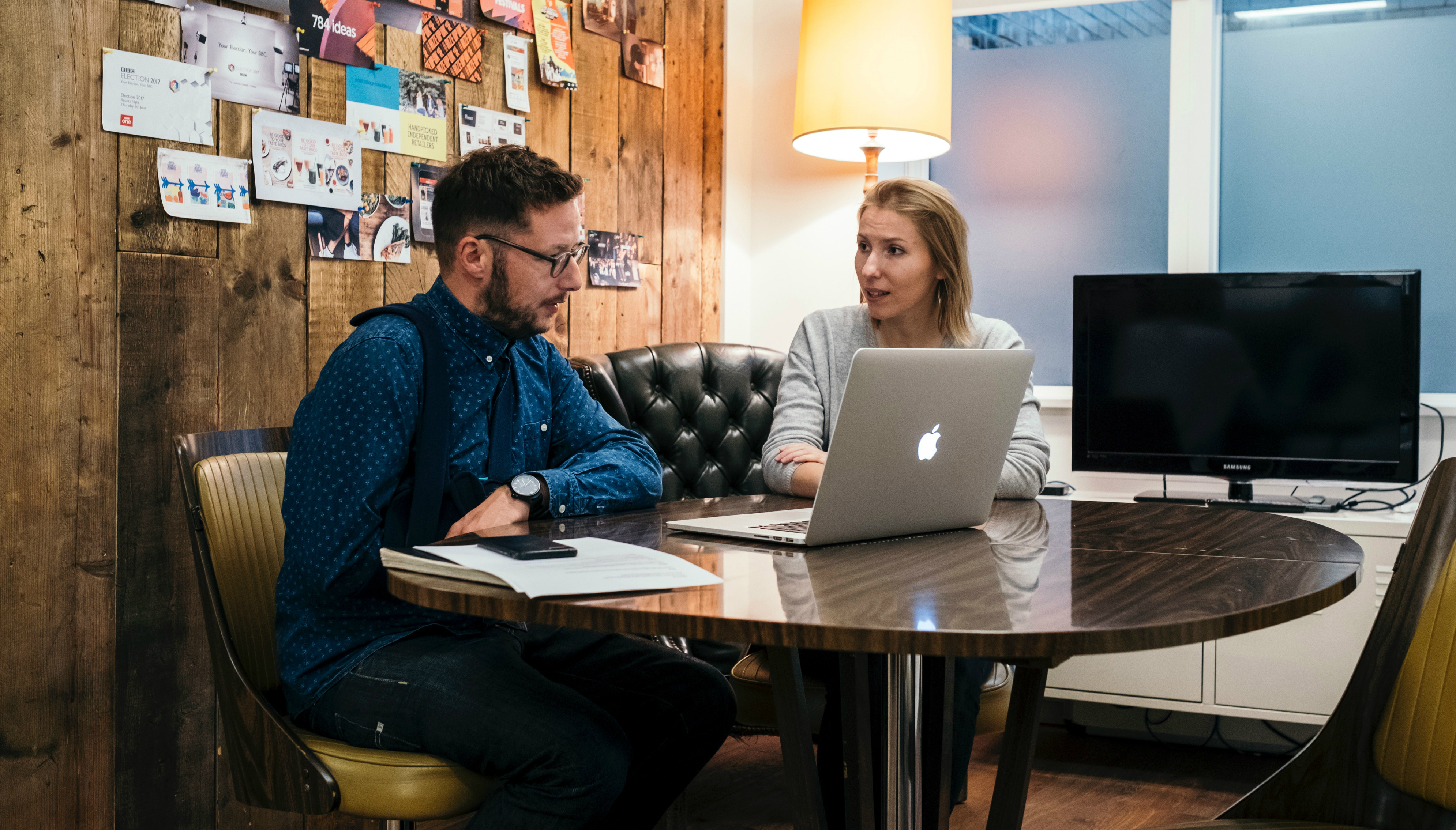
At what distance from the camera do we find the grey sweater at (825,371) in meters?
1.98

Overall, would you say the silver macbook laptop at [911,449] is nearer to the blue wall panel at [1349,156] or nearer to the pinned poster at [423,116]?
the pinned poster at [423,116]

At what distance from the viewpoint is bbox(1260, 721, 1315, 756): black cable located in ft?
9.35

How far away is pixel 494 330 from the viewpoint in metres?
1.62

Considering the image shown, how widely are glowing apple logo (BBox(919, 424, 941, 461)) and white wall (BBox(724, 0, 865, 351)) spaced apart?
2.20 m

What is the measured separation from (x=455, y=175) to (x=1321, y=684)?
86.3 inches

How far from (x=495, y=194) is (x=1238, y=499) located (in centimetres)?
210

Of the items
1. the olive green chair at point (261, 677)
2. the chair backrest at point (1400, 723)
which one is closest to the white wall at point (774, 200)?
the olive green chair at point (261, 677)

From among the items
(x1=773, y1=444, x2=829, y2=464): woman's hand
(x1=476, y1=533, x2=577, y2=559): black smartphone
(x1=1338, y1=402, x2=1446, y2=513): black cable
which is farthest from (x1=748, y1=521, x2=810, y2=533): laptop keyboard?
(x1=1338, y1=402, x2=1446, y2=513): black cable

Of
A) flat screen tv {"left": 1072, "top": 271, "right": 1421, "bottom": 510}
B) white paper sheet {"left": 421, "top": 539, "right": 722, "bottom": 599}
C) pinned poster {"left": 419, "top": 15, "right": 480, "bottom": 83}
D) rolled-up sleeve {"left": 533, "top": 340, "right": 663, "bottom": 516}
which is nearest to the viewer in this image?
white paper sheet {"left": 421, "top": 539, "right": 722, "bottom": 599}

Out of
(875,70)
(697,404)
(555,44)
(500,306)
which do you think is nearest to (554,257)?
(500,306)

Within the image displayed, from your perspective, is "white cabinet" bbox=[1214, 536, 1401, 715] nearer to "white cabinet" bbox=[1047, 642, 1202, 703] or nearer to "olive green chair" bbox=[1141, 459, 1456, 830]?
→ "white cabinet" bbox=[1047, 642, 1202, 703]

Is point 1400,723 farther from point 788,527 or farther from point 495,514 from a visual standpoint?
point 495,514

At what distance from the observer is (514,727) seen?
1.29 meters

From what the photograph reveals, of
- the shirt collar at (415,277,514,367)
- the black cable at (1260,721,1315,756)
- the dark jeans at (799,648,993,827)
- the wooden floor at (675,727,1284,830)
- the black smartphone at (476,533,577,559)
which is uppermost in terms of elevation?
A: the shirt collar at (415,277,514,367)
